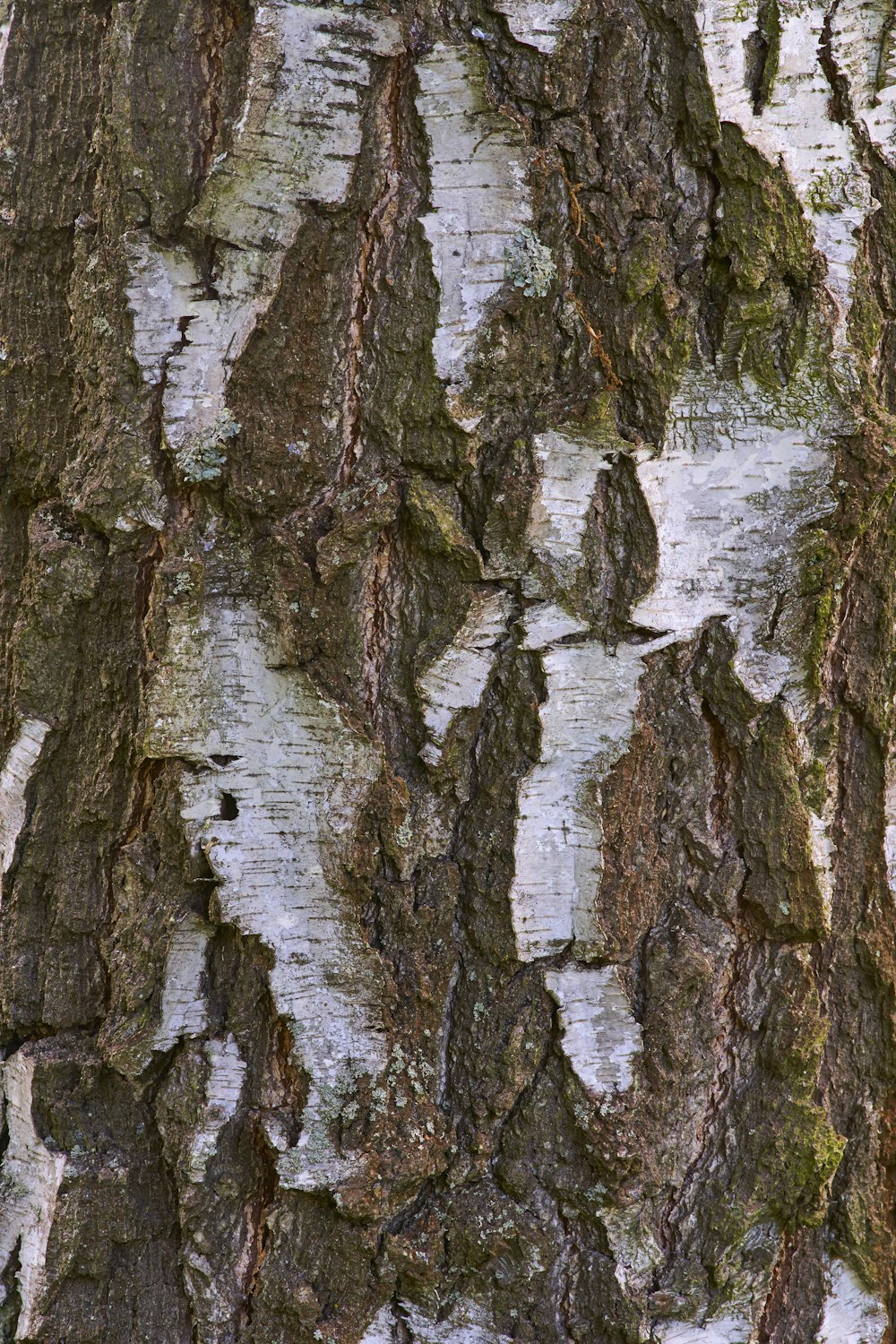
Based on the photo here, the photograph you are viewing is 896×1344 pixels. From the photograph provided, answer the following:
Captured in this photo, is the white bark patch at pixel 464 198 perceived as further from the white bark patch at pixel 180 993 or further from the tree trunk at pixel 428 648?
the white bark patch at pixel 180 993

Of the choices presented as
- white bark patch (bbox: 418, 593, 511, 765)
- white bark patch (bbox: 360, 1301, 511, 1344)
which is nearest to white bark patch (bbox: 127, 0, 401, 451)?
white bark patch (bbox: 418, 593, 511, 765)

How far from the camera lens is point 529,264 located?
1.17m

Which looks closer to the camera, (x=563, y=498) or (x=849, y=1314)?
(x=563, y=498)

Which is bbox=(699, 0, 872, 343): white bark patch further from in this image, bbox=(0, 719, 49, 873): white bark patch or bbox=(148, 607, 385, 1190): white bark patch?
bbox=(0, 719, 49, 873): white bark patch

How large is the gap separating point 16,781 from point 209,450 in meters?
0.51

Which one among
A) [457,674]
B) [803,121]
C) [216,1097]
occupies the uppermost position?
[803,121]

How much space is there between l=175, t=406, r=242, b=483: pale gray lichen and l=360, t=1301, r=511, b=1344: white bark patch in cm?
105

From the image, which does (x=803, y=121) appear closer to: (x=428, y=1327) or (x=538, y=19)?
(x=538, y=19)

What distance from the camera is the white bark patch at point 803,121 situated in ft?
3.91

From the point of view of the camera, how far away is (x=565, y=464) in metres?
1.19

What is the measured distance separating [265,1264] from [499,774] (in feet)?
2.16

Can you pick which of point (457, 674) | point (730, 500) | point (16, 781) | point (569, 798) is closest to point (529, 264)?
point (730, 500)

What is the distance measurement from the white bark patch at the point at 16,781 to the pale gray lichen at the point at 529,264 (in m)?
0.82

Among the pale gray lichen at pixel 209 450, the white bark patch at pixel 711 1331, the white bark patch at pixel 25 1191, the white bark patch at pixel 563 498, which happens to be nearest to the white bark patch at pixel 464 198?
the white bark patch at pixel 563 498
